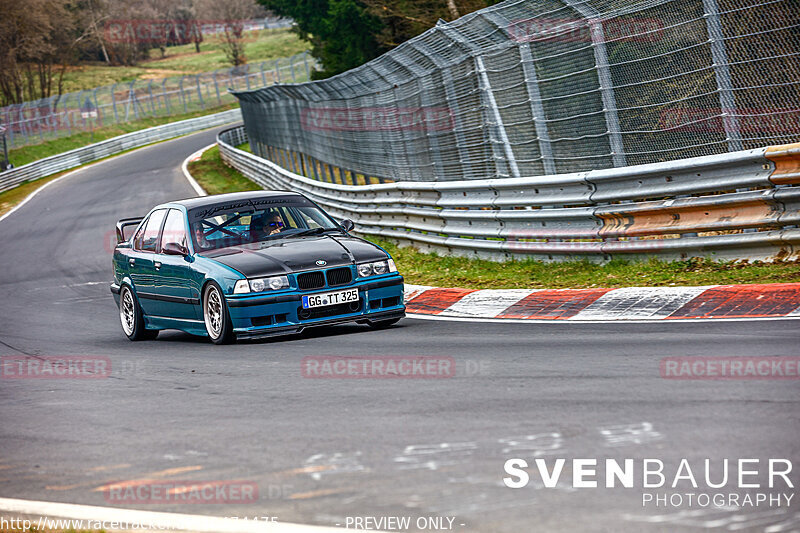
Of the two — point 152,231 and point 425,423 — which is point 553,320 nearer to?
point 425,423

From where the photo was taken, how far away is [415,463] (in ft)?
14.9

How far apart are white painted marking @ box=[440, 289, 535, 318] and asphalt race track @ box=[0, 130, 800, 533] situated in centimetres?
56

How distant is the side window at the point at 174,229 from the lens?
10.5 meters

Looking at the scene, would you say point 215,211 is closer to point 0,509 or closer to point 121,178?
point 0,509

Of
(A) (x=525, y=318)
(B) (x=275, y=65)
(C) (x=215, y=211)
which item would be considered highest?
(B) (x=275, y=65)

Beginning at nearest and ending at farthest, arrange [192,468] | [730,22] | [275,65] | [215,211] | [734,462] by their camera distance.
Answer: [734,462] → [192,468] → [730,22] → [215,211] → [275,65]

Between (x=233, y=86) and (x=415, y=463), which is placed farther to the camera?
(x=233, y=86)

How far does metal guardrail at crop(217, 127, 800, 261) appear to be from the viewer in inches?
365

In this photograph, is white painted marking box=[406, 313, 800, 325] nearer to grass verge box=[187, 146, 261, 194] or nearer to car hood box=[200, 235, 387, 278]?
car hood box=[200, 235, 387, 278]


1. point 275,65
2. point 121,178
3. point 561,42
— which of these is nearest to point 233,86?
point 275,65

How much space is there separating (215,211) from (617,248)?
4.13m

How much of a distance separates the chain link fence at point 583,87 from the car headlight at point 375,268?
9.41 feet

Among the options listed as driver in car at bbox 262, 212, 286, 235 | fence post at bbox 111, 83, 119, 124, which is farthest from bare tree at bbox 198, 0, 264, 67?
driver in car at bbox 262, 212, 286, 235

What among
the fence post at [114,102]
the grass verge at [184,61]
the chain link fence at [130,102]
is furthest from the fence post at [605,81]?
the grass verge at [184,61]
